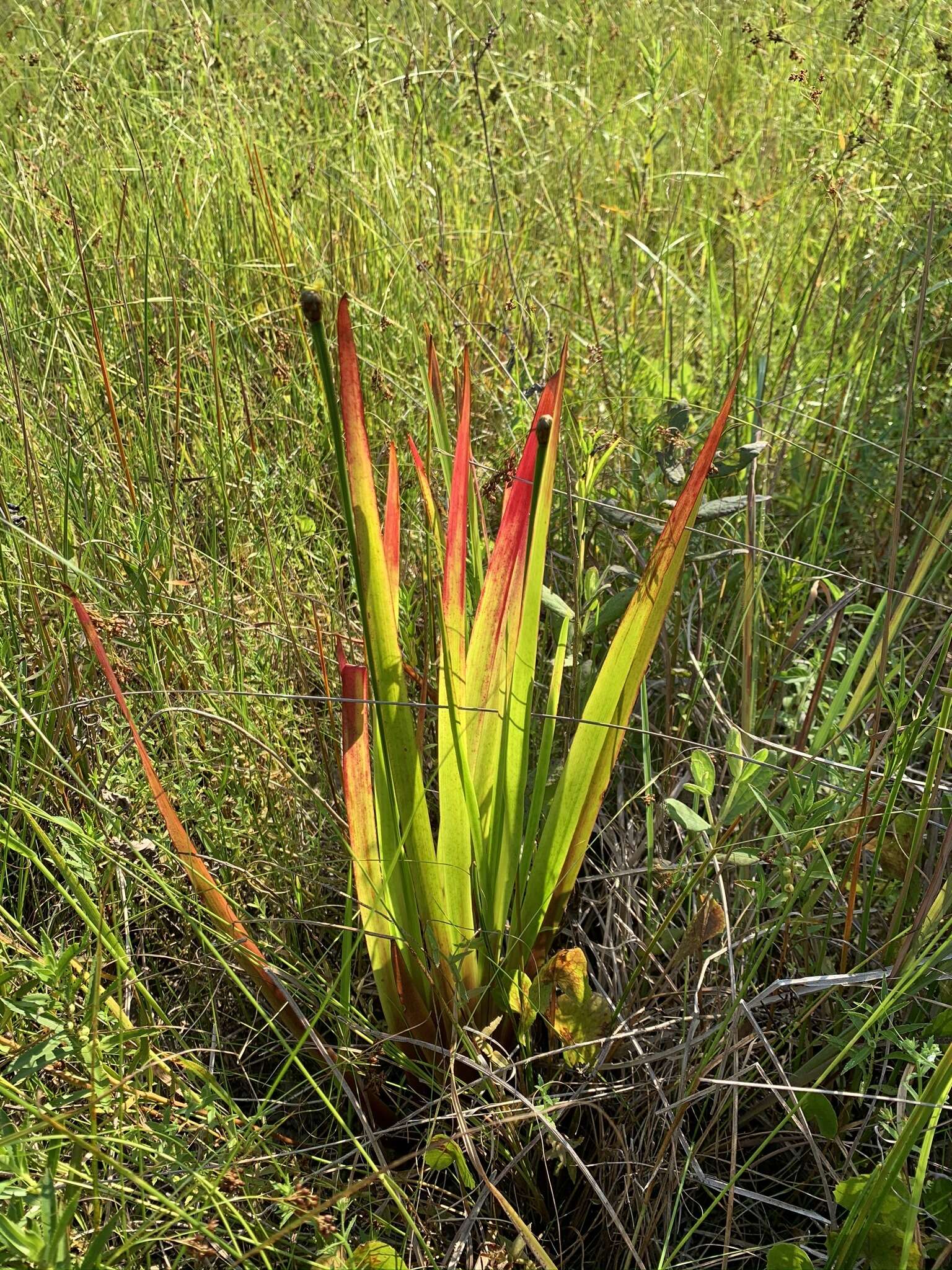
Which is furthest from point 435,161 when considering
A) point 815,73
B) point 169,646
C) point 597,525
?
point 169,646

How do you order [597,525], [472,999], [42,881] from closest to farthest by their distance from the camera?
[472,999], [42,881], [597,525]

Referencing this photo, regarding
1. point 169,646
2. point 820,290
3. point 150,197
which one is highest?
point 150,197

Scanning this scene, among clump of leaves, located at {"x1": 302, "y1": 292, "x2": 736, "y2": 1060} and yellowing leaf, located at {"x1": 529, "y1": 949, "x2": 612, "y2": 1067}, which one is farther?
yellowing leaf, located at {"x1": 529, "y1": 949, "x2": 612, "y2": 1067}

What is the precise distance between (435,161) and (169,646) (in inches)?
61.9

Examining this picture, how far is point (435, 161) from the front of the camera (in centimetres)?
231

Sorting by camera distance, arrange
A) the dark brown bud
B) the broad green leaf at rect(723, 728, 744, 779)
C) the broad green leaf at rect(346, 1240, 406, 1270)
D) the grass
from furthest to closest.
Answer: the broad green leaf at rect(723, 728, 744, 779)
the grass
the broad green leaf at rect(346, 1240, 406, 1270)
the dark brown bud

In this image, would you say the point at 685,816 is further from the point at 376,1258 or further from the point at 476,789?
the point at 376,1258

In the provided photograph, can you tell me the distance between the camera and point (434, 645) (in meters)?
1.36

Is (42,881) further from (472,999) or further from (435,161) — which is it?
(435,161)

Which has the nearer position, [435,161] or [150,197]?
Answer: [150,197]

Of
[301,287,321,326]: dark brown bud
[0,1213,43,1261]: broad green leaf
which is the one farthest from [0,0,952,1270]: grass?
[301,287,321,326]: dark brown bud

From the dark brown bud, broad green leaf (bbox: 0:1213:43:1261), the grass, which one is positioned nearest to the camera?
the dark brown bud

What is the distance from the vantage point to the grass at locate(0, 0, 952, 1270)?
931 mm

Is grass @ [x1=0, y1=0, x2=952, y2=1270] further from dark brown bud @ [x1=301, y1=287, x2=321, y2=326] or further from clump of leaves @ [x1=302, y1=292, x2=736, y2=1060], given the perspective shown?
dark brown bud @ [x1=301, y1=287, x2=321, y2=326]
